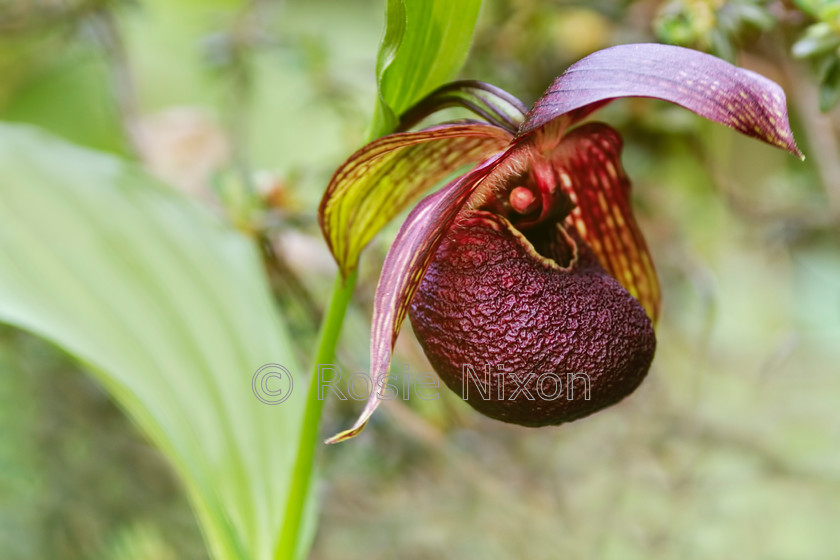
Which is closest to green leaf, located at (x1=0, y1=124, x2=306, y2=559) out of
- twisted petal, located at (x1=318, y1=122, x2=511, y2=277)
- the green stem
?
the green stem

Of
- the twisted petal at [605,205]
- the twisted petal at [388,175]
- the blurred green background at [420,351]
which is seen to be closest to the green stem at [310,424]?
the twisted petal at [388,175]

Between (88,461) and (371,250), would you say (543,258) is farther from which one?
(88,461)

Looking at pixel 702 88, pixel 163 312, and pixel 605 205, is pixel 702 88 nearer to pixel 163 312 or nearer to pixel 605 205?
pixel 605 205

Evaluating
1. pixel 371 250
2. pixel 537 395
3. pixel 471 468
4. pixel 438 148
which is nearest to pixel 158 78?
pixel 371 250

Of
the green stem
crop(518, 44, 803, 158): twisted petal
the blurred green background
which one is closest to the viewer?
crop(518, 44, 803, 158): twisted petal

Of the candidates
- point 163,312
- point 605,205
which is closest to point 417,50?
point 605,205

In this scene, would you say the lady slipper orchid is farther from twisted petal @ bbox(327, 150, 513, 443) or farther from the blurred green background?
the blurred green background
